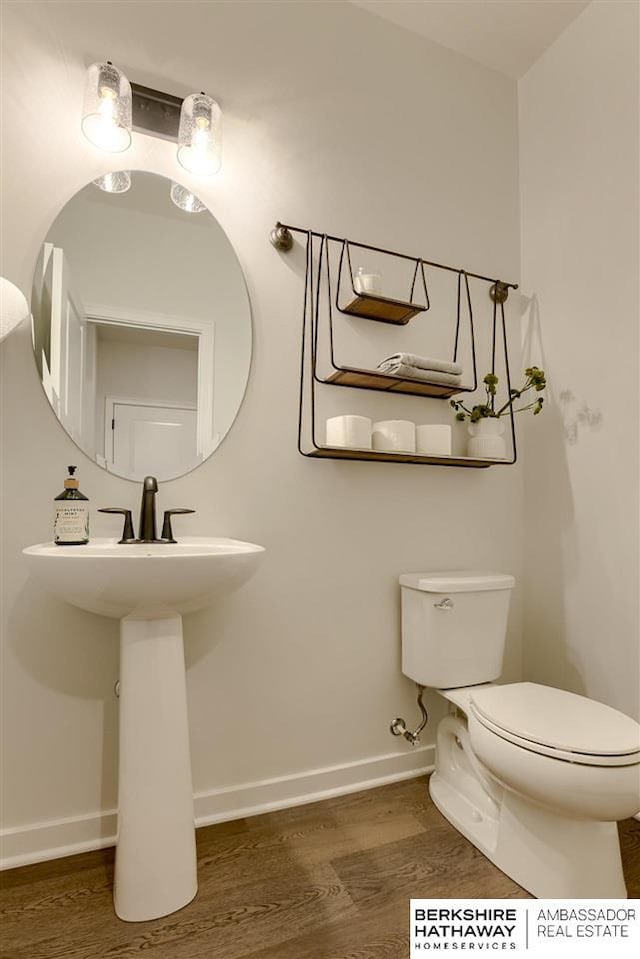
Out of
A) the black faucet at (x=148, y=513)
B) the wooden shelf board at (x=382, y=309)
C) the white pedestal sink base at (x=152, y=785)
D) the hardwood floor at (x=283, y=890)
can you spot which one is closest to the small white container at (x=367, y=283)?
the wooden shelf board at (x=382, y=309)

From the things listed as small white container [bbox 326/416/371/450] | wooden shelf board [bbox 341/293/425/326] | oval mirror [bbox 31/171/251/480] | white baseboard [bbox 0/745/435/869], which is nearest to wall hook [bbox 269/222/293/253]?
oval mirror [bbox 31/171/251/480]

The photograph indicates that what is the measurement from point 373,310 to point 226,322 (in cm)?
49

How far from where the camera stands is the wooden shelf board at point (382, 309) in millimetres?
1644

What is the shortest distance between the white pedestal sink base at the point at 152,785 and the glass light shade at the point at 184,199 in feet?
3.89

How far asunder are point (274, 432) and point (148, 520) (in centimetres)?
49

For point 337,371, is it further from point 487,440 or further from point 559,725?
point 559,725

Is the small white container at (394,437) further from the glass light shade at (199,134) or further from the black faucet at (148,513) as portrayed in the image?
the glass light shade at (199,134)

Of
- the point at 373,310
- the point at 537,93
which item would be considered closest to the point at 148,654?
the point at 373,310

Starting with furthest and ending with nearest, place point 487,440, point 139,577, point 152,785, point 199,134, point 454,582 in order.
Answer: point 487,440 → point 454,582 → point 199,134 → point 152,785 → point 139,577

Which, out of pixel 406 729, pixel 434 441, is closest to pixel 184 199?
pixel 434 441

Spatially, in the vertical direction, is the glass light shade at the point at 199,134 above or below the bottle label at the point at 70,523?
above

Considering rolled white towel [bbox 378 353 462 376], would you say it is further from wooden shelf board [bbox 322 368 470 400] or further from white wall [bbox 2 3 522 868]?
white wall [bbox 2 3 522 868]

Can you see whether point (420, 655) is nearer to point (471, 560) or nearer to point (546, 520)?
point (471, 560)

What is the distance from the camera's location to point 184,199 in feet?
5.06
